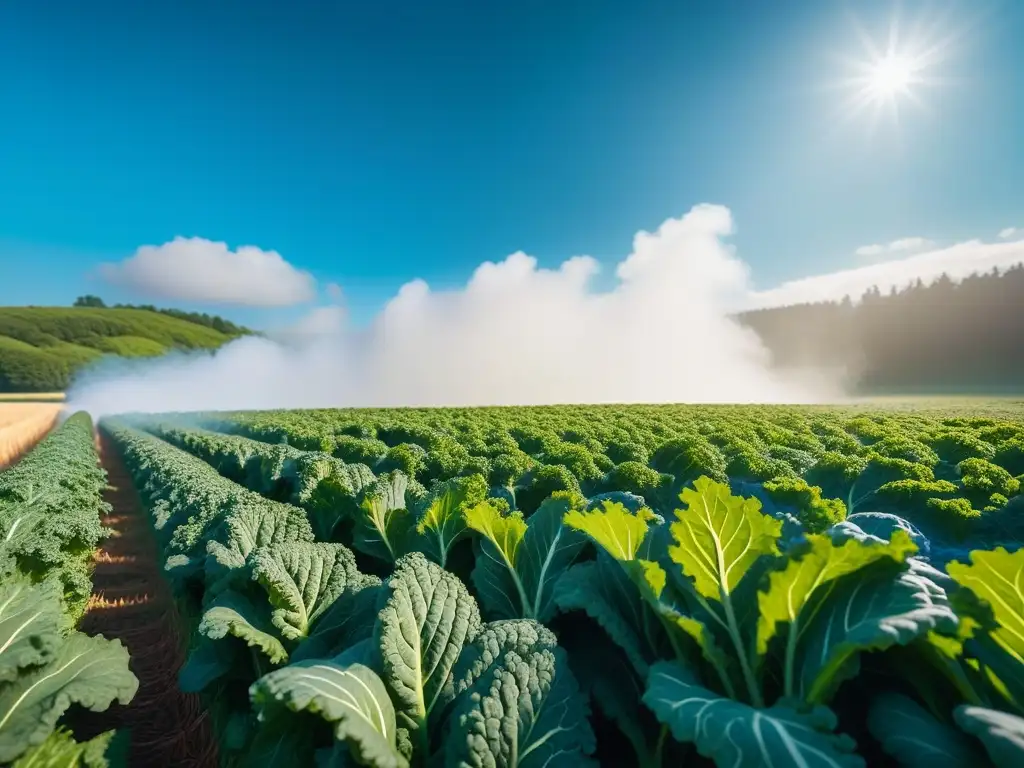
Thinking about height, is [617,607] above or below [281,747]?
above

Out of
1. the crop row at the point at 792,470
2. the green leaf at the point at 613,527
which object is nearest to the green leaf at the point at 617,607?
the green leaf at the point at 613,527

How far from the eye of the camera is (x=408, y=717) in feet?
5.33

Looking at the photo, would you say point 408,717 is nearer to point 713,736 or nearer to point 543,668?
point 543,668

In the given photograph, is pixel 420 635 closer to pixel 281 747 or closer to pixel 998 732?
pixel 281 747

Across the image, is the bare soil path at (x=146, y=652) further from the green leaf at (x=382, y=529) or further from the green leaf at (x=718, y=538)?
the green leaf at (x=718, y=538)

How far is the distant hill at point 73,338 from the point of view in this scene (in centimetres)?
8612

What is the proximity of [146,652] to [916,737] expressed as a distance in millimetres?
5118

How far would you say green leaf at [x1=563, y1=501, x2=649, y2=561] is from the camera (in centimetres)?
188

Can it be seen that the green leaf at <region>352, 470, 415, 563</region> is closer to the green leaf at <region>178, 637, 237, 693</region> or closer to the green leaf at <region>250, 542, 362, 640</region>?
the green leaf at <region>250, 542, 362, 640</region>

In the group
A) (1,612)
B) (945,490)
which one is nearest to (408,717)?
(1,612)

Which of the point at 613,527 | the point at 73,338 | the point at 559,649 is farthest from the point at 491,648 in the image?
the point at 73,338

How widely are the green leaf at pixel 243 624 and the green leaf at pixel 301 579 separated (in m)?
0.07

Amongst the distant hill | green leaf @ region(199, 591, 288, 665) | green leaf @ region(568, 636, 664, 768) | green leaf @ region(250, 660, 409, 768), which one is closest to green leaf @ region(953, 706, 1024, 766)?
green leaf @ region(568, 636, 664, 768)

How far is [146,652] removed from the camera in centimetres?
430
